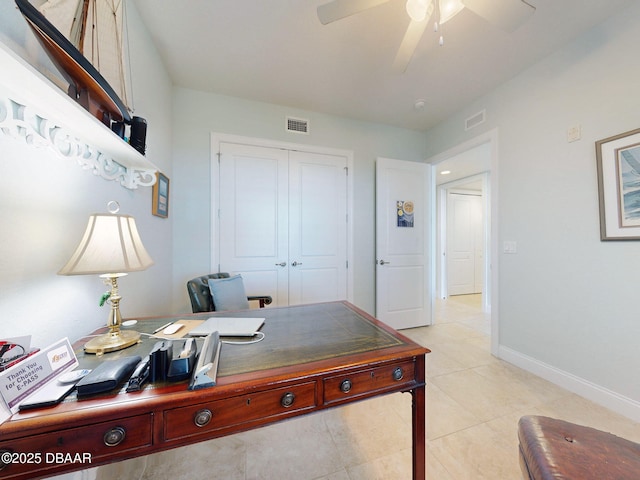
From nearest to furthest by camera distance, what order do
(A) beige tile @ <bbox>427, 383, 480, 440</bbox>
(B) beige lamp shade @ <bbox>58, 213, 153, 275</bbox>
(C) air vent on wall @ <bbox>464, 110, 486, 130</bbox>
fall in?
(B) beige lamp shade @ <bbox>58, 213, 153, 275</bbox>, (A) beige tile @ <bbox>427, 383, 480, 440</bbox>, (C) air vent on wall @ <bbox>464, 110, 486, 130</bbox>

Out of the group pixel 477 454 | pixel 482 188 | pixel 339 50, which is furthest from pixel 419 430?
pixel 482 188

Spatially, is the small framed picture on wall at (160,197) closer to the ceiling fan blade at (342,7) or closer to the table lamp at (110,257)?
the table lamp at (110,257)

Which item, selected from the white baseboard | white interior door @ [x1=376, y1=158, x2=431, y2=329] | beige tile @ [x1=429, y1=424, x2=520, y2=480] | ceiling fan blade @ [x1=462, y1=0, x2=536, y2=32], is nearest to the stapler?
beige tile @ [x1=429, y1=424, x2=520, y2=480]

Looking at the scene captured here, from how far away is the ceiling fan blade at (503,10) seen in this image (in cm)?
117

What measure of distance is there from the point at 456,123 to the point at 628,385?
109 inches

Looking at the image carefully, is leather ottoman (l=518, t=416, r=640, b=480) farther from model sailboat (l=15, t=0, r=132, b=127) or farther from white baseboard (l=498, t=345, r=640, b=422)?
model sailboat (l=15, t=0, r=132, b=127)

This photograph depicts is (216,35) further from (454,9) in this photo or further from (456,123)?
(456,123)

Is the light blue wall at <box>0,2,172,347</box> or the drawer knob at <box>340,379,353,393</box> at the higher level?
the light blue wall at <box>0,2,172,347</box>

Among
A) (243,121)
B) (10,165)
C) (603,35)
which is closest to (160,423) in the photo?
(10,165)

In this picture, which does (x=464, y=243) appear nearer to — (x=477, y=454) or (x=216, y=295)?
(x=477, y=454)

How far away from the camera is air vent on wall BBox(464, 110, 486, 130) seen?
2.54 meters

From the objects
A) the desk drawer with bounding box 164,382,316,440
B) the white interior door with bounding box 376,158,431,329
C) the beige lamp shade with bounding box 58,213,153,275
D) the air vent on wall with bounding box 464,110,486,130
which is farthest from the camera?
the white interior door with bounding box 376,158,431,329

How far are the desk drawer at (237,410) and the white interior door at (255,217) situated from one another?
6.40 feet

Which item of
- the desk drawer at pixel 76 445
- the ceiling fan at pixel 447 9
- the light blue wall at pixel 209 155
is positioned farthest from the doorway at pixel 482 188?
the desk drawer at pixel 76 445
